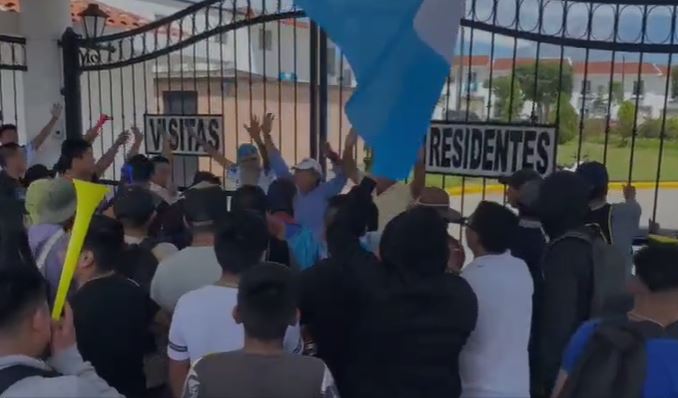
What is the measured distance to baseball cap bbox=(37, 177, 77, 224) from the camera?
337cm

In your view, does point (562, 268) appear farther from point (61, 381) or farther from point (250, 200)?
point (61, 381)

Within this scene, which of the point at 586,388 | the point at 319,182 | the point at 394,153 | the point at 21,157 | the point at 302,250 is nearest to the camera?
the point at 586,388

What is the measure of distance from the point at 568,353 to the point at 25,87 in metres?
6.71

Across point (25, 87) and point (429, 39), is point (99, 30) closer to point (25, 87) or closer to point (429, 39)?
point (25, 87)

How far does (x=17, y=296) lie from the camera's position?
1933 millimetres

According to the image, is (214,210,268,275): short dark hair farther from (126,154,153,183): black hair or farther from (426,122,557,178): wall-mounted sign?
(426,122,557,178): wall-mounted sign

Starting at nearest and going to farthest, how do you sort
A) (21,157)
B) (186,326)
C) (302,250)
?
(186,326) → (302,250) → (21,157)

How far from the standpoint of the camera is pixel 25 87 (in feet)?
24.8

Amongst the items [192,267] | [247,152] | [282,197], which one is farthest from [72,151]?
[192,267]

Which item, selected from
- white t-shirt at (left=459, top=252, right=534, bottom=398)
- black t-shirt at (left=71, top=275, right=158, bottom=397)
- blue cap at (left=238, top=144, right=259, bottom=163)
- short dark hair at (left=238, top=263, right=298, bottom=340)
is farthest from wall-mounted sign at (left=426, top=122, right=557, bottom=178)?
short dark hair at (left=238, top=263, right=298, bottom=340)

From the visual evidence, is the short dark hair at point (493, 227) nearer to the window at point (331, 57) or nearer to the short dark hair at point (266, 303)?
the short dark hair at point (266, 303)

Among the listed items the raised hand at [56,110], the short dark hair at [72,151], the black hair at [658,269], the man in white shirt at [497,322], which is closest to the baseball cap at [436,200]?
the man in white shirt at [497,322]

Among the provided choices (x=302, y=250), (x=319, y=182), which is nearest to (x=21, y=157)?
(x=319, y=182)

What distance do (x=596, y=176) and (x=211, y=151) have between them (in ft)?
11.0
